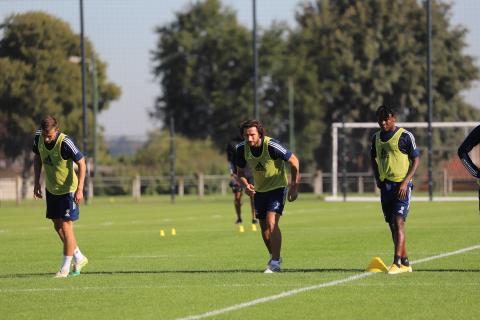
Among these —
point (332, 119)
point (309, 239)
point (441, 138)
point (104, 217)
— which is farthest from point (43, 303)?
point (332, 119)

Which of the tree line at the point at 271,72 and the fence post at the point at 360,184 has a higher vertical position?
the tree line at the point at 271,72

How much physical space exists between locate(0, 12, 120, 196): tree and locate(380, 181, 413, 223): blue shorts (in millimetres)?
61668

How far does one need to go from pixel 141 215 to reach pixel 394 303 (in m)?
27.2

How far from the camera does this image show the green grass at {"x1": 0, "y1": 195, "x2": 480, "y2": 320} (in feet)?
41.7


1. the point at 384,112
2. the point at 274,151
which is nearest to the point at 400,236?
the point at 384,112

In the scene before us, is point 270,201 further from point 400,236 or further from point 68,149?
point 68,149

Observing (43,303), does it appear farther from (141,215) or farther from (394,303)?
(141,215)

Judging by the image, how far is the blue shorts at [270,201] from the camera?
57.0ft

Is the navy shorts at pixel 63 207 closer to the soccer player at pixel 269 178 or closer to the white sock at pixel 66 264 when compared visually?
the white sock at pixel 66 264

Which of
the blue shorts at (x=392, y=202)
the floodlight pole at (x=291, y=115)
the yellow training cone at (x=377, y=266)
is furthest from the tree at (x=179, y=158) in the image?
the yellow training cone at (x=377, y=266)

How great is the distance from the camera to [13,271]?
59.7 ft

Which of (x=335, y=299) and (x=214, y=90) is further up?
(x=214, y=90)

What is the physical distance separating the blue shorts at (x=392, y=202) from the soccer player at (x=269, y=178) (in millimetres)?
1126

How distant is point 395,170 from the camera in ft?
56.0
